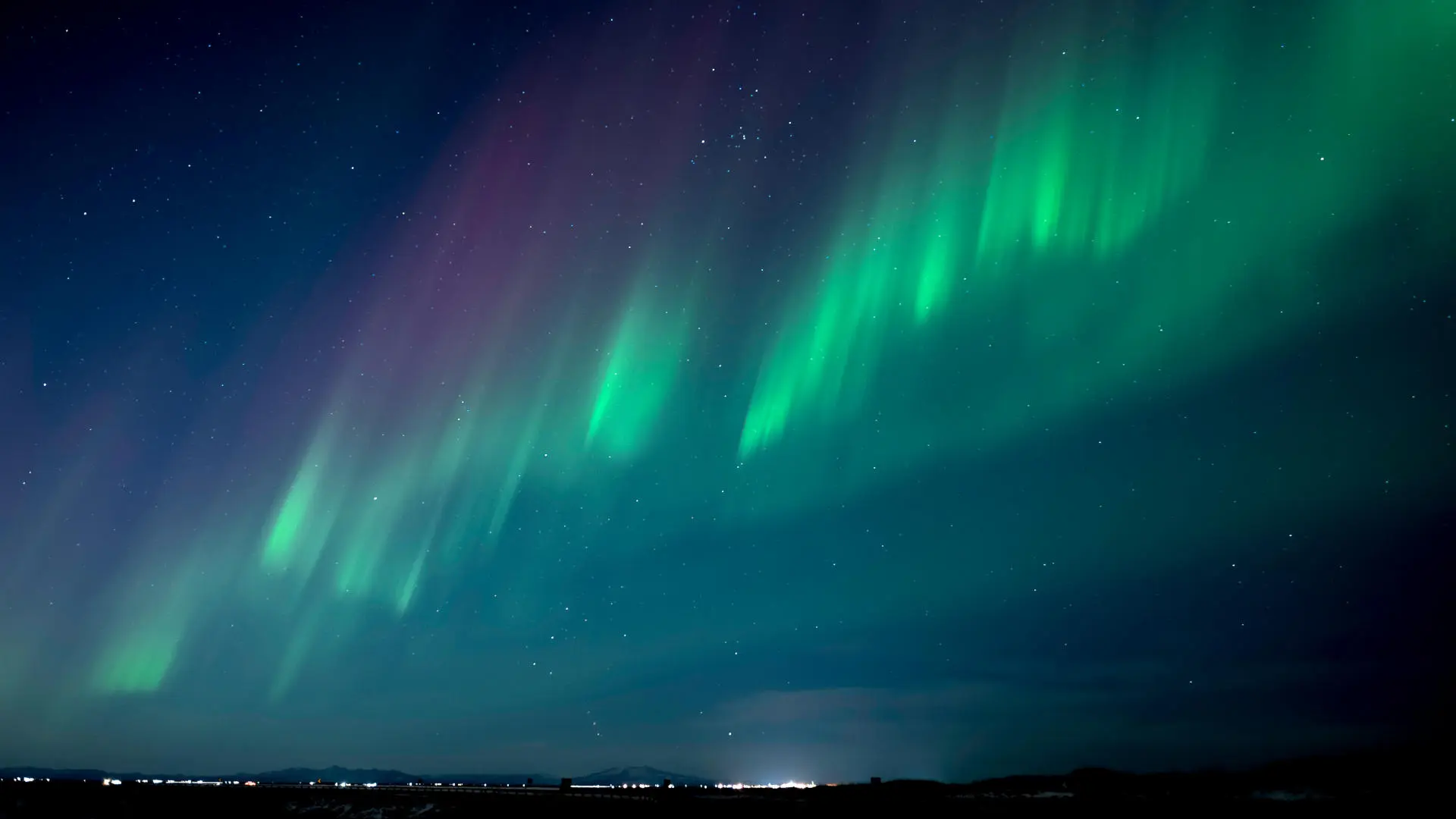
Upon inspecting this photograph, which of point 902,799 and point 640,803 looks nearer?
point 902,799

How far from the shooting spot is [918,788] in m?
46.1

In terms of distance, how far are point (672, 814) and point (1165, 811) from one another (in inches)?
852

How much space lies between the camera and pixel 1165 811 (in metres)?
30.8

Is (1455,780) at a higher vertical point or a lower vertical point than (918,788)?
higher

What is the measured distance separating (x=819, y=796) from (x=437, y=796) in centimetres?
2619

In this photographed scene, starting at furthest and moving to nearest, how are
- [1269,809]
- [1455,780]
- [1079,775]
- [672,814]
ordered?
1. [1079,775]
2. [672,814]
3. [1455,780]
4. [1269,809]

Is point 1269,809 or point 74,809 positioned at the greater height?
point 1269,809

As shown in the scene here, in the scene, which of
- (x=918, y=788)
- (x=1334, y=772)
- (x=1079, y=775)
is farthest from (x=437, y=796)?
(x=1334, y=772)

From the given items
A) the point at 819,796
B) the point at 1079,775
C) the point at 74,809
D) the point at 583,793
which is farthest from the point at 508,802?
the point at 1079,775

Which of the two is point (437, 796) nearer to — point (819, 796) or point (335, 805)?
point (335, 805)

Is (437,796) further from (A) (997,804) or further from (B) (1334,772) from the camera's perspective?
(B) (1334,772)

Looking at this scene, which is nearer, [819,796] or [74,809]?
[819,796]

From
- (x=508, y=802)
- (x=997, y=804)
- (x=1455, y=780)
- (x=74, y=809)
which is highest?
(x=1455, y=780)

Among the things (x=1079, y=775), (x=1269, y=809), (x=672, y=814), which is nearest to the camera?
(x=1269, y=809)
